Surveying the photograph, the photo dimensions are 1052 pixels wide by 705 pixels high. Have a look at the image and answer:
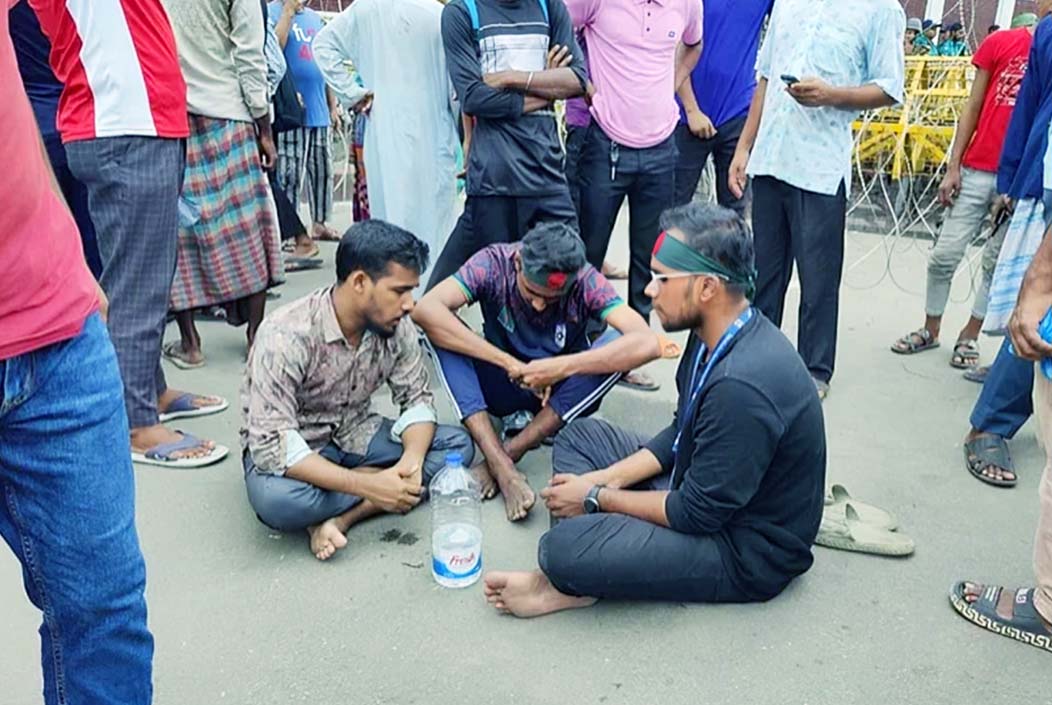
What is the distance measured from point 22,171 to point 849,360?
388cm

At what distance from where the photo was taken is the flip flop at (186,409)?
11.6ft

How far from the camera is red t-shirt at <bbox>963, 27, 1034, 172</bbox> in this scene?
4.05m

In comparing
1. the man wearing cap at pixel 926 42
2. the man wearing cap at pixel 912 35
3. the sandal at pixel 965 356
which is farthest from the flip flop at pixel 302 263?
the man wearing cap at pixel 912 35

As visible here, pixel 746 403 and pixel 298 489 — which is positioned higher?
pixel 746 403

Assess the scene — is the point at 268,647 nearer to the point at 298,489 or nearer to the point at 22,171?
the point at 298,489

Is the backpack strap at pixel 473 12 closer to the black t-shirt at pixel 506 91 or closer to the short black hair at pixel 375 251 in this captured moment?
the black t-shirt at pixel 506 91

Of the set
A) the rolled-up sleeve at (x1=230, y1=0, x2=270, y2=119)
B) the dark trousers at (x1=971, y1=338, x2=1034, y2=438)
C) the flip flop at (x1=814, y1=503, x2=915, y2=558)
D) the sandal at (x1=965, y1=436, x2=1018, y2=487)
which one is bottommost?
the sandal at (x1=965, y1=436, x2=1018, y2=487)

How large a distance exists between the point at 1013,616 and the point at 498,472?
5.16 ft

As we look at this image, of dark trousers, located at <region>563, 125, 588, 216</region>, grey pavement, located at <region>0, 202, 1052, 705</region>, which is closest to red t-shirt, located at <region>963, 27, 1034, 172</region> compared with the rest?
grey pavement, located at <region>0, 202, 1052, 705</region>

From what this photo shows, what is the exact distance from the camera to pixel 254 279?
389cm

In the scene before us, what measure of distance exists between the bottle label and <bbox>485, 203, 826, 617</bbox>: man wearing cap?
0.50ft

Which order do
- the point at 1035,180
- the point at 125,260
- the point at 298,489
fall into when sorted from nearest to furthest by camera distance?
the point at 298,489 < the point at 125,260 < the point at 1035,180

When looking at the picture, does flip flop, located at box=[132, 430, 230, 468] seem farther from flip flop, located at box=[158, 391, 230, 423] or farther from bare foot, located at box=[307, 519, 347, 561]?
bare foot, located at box=[307, 519, 347, 561]

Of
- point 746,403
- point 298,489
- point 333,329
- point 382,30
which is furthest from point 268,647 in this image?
point 382,30
